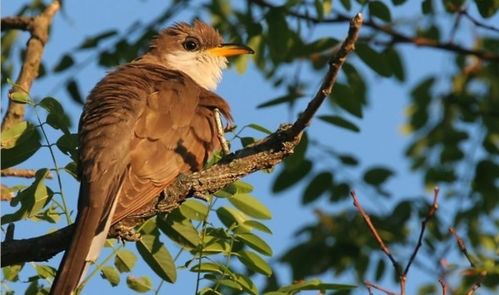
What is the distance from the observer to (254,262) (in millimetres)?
5219

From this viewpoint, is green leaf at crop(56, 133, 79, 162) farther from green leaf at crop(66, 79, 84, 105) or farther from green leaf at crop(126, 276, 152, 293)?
green leaf at crop(66, 79, 84, 105)

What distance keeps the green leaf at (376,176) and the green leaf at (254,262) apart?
3.25 m

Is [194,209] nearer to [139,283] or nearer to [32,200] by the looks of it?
[139,283]

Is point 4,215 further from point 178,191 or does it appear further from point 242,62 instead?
point 242,62

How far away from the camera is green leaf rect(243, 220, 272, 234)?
5305 mm

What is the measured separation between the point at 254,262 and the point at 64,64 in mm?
3371

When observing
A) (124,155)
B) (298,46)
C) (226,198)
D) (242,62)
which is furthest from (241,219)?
(242,62)

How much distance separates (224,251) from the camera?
5.13m

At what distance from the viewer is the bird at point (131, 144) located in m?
5.01

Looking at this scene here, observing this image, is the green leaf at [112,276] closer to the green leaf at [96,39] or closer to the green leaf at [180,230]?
the green leaf at [180,230]

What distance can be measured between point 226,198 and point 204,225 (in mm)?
186

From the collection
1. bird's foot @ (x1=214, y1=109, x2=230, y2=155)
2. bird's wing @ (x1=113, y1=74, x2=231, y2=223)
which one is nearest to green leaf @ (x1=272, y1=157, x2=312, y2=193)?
bird's wing @ (x1=113, y1=74, x2=231, y2=223)

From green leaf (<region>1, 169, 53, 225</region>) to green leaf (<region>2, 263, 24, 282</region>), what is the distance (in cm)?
29

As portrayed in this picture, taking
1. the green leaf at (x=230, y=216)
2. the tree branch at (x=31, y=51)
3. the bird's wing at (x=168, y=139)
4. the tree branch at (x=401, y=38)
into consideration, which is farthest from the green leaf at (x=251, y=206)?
the tree branch at (x=401, y=38)
